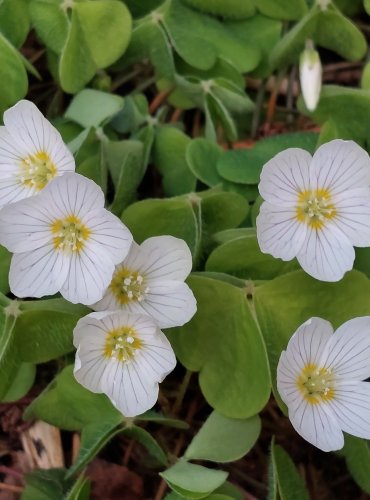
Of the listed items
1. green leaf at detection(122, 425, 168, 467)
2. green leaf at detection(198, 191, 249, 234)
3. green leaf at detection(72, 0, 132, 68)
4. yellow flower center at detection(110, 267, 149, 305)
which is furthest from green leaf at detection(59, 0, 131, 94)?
green leaf at detection(122, 425, 168, 467)

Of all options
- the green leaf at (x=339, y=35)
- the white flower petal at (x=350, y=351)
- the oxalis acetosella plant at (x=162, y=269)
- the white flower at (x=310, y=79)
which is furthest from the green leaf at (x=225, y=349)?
the green leaf at (x=339, y=35)

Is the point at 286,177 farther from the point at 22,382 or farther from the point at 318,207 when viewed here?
the point at 22,382

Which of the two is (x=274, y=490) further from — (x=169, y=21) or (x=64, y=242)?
(x=169, y=21)

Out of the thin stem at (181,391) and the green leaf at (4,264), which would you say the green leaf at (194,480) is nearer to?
the thin stem at (181,391)

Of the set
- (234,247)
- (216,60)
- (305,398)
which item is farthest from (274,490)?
(216,60)

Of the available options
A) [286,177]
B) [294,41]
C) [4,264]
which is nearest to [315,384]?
[286,177]
